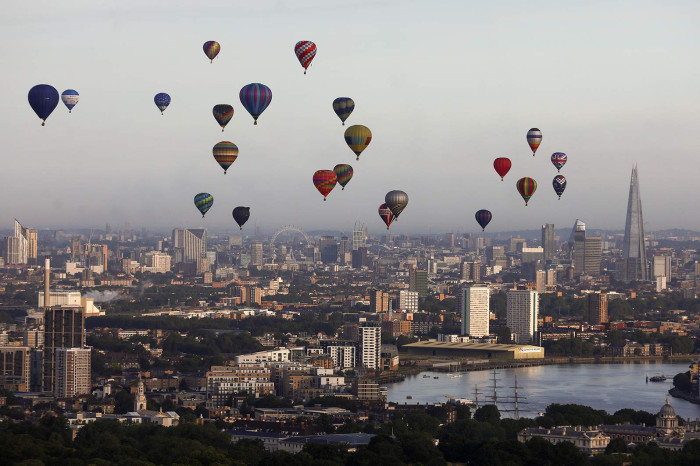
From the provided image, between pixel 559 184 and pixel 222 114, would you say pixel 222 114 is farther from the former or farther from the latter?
pixel 559 184

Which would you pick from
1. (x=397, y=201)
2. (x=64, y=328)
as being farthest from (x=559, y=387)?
(x=64, y=328)

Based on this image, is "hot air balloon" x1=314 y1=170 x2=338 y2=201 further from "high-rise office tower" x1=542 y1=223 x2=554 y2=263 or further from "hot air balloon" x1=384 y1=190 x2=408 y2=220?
"high-rise office tower" x1=542 y1=223 x2=554 y2=263

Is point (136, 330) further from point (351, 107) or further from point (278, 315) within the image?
point (351, 107)

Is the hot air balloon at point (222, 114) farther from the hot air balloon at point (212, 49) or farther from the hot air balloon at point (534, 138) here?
the hot air balloon at point (534, 138)

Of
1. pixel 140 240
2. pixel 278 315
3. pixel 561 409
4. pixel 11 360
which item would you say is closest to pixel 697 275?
pixel 278 315

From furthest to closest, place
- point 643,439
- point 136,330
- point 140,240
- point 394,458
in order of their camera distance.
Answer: point 140,240, point 136,330, point 643,439, point 394,458
